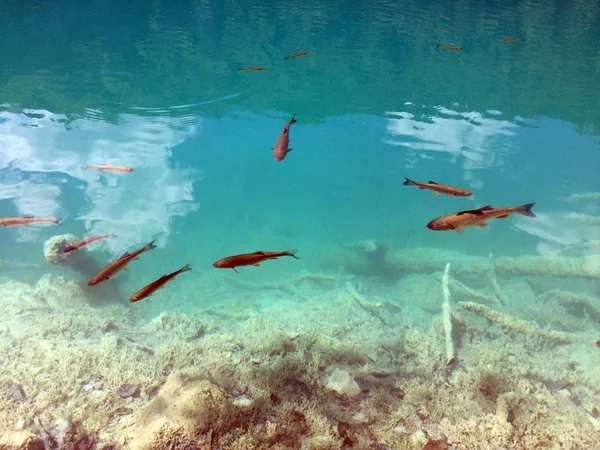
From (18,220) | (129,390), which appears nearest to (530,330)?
(129,390)

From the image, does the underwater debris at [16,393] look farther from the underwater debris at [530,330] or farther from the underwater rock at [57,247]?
the underwater debris at [530,330]

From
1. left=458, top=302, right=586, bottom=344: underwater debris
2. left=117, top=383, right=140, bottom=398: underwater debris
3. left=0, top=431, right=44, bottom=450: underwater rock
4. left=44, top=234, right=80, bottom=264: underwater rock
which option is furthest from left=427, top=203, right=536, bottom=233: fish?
left=44, top=234, right=80, bottom=264: underwater rock

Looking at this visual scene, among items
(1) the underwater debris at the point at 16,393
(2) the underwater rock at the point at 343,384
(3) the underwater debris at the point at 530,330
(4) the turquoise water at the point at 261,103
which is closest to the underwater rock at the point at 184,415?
(2) the underwater rock at the point at 343,384

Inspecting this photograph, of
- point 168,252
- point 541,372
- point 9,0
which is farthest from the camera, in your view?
point 168,252

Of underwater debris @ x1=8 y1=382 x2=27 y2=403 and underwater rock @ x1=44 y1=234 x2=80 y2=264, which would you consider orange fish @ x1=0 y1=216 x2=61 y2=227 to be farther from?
underwater rock @ x1=44 y1=234 x2=80 y2=264

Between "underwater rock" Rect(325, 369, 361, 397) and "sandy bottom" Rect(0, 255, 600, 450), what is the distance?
0.01m

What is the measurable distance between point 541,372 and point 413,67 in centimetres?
1300

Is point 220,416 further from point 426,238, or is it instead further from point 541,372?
point 426,238

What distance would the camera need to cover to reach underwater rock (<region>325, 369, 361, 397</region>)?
3555 mm

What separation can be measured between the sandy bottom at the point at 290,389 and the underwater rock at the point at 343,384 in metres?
0.01

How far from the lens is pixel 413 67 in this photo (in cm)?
1393

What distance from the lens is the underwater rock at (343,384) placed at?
3.55 m

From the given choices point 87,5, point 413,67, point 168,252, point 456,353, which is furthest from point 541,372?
point 87,5

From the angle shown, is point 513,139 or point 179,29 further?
point 513,139
